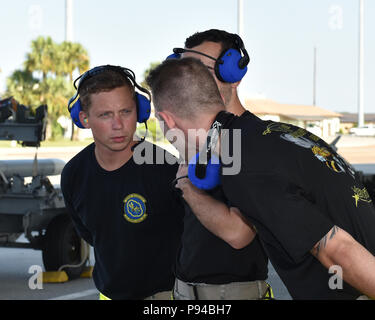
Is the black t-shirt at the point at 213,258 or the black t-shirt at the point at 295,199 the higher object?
the black t-shirt at the point at 295,199

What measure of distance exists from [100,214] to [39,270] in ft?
19.8

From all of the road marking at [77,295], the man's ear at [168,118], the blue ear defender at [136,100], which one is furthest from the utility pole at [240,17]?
the man's ear at [168,118]

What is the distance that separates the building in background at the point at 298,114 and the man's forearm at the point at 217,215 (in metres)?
98.0

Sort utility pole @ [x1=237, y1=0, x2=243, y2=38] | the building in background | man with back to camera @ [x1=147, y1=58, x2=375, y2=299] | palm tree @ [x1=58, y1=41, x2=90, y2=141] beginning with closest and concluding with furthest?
man with back to camera @ [x1=147, y1=58, x2=375, y2=299]
utility pole @ [x1=237, y1=0, x2=243, y2=38]
palm tree @ [x1=58, y1=41, x2=90, y2=141]
the building in background

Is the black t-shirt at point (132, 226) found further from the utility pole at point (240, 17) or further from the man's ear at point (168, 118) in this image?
the utility pole at point (240, 17)

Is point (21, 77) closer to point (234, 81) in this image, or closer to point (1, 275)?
point (1, 275)

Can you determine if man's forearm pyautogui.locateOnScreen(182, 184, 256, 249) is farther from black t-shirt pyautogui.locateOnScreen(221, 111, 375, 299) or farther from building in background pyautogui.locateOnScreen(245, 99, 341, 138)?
building in background pyautogui.locateOnScreen(245, 99, 341, 138)

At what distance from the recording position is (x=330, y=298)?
2.64m

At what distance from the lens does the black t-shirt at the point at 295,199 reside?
246 cm

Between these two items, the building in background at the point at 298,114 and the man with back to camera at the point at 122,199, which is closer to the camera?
the man with back to camera at the point at 122,199

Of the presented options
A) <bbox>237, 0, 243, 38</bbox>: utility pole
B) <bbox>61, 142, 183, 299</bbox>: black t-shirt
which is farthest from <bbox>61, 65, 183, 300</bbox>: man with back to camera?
<bbox>237, 0, 243, 38</bbox>: utility pole

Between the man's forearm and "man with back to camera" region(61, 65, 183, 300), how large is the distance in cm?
103

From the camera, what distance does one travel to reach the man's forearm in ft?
9.19

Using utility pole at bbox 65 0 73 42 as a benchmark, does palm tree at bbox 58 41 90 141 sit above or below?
below
